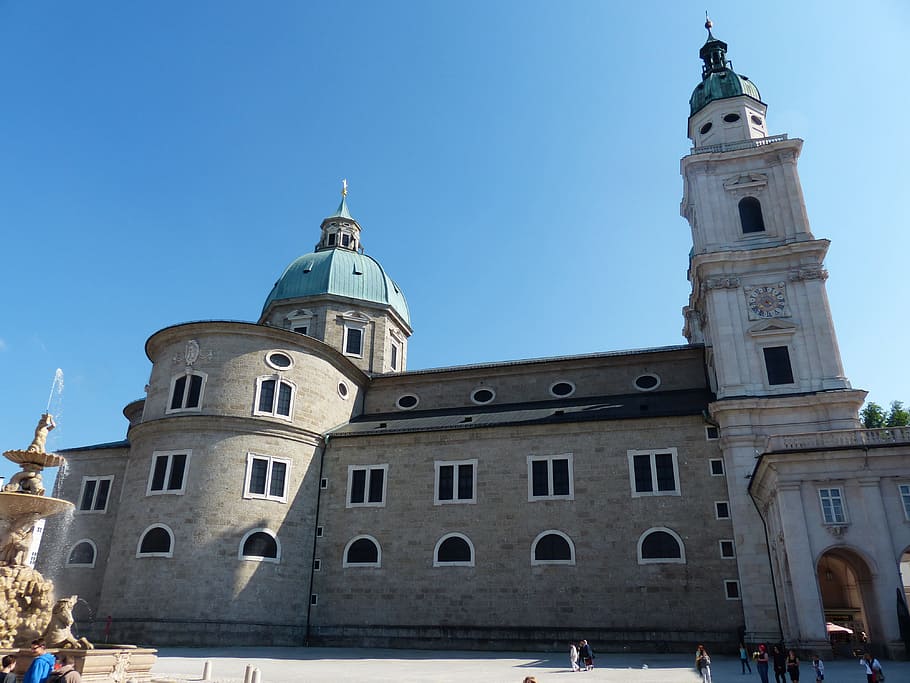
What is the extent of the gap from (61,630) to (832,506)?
21783mm

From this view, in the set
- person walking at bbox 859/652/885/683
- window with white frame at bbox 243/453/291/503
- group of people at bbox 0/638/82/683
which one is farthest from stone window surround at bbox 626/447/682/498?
group of people at bbox 0/638/82/683

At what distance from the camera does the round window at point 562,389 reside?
34250mm

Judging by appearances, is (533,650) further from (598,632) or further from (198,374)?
(198,374)

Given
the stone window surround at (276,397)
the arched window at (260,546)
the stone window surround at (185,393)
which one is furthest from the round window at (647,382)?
the stone window surround at (185,393)

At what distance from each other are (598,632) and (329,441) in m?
14.8

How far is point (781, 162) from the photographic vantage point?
3294cm

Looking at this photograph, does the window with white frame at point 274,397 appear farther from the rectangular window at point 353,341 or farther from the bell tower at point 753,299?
the bell tower at point 753,299

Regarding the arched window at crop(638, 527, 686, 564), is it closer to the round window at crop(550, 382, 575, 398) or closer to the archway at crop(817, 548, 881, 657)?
the archway at crop(817, 548, 881, 657)

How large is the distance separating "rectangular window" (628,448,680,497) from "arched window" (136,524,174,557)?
1919cm

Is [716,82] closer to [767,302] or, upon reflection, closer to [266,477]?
[767,302]

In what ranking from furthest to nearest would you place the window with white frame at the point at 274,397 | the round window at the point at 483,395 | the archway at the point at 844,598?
the round window at the point at 483,395, the window with white frame at the point at 274,397, the archway at the point at 844,598

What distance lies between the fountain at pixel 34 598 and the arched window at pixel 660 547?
18.5 m

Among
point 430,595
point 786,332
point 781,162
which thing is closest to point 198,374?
point 430,595

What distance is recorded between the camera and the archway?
22172 millimetres
